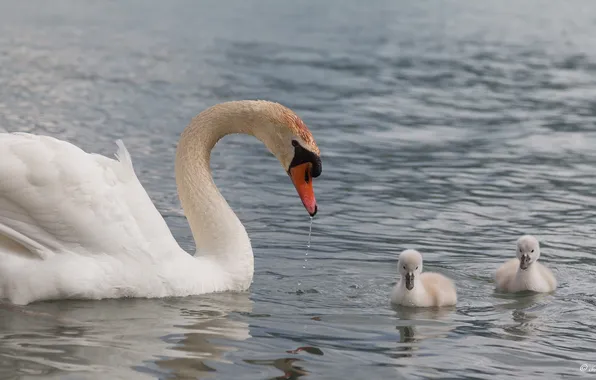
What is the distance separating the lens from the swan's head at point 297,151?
8883mm

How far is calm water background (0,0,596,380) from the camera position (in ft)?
24.5

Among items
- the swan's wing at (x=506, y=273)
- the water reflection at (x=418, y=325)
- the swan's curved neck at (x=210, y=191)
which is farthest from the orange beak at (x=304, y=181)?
the swan's wing at (x=506, y=273)

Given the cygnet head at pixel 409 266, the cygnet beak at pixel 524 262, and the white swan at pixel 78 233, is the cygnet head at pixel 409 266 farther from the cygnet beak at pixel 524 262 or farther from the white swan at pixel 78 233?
the white swan at pixel 78 233

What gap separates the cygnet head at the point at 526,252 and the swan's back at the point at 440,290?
736mm

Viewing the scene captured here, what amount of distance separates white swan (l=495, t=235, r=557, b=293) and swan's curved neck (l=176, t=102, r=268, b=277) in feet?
6.31

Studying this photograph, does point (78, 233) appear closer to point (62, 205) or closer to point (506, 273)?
point (62, 205)

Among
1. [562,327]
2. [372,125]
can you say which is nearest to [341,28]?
[372,125]

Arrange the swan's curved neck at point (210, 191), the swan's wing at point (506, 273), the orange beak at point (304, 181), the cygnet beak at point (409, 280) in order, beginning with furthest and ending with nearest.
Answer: the swan's wing at point (506, 273)
the swan's curved neck at point (210, 191)
the orange beak at point (304, 181)
the cygnet beak at point (409, 280)

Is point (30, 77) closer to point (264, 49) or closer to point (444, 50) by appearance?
point (264, 49)

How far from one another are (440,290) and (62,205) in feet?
8.67

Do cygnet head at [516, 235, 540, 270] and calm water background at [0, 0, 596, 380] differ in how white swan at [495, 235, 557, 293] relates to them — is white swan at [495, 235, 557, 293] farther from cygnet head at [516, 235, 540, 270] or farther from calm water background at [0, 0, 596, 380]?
calm water background at [0, 0, 596, 380]

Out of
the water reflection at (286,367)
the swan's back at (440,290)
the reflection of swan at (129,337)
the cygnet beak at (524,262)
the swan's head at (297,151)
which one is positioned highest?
the swan's head at (297,151)

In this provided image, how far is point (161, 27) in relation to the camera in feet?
110

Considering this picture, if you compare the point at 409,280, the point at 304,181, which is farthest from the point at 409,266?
the point at 304,181
